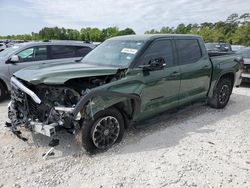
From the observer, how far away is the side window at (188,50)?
5316 millimetres

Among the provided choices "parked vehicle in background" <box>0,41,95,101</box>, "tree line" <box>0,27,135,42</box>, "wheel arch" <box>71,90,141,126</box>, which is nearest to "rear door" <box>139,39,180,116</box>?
"wheel arch" <box>71,90,141,126</box>

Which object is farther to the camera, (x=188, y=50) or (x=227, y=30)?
(x=227, y=30)

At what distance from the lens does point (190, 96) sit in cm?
560

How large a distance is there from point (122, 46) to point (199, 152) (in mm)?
2364

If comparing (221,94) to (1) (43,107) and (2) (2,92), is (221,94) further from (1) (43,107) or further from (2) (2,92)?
(2) (2,92)

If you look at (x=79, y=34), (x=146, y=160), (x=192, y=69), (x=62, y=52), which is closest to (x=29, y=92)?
(x=146, y=160)

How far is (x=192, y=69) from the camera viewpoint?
18.0ft

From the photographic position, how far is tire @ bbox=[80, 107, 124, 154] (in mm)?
3928

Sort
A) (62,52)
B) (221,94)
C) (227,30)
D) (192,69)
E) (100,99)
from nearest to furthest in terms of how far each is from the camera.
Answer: (100,99), (192,69), (221,94), (62,52), (227,30)

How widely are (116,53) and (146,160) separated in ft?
6.80

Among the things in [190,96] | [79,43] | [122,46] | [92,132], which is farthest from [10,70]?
[190,96]

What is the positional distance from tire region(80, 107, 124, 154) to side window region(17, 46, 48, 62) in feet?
15.7

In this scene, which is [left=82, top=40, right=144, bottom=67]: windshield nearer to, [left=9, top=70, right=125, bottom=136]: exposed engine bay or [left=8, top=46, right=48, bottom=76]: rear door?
[left=9, top=70, right=125, bottom=136]: exposed engine bay

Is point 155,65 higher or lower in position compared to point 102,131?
higher
